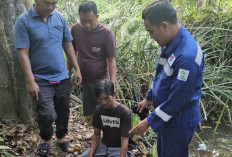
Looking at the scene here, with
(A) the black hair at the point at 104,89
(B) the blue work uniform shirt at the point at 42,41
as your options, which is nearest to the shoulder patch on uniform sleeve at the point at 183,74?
(A) the black hair at the point at 104,89

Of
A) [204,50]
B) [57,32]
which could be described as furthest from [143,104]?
[204,50]

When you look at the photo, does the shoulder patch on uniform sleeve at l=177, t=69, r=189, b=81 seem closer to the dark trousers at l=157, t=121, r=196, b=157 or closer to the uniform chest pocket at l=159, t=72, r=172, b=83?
the uniform chest pocket at l=159, t=72, r=172, b=83

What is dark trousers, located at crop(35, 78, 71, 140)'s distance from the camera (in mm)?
2750

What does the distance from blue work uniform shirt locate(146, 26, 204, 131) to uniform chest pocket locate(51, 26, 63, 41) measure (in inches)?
48.1

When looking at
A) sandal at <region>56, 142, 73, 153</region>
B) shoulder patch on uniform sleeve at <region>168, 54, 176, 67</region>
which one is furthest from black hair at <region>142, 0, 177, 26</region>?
sandal at <region>56, 142, 73, 153</region>

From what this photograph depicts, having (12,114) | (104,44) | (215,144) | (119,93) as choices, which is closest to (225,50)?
(215,144)

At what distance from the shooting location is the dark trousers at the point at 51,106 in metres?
2.75

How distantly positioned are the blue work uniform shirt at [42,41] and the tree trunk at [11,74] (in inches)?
17.2

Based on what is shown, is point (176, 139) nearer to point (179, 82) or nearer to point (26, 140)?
point (179, 82)

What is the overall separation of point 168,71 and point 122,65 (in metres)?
2.69

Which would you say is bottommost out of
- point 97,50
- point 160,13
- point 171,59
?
point 97,50

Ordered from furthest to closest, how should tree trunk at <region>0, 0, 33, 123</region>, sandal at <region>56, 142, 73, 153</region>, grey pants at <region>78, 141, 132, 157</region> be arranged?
sandal at <region>56, 142, 73, 153</region>
tree trunk at <region>0, 0, 33, 123</region>
grey pants at <region>78, 141, 132, 157</region>

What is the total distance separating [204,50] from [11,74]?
124 inches

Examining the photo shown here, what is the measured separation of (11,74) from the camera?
3.19m
